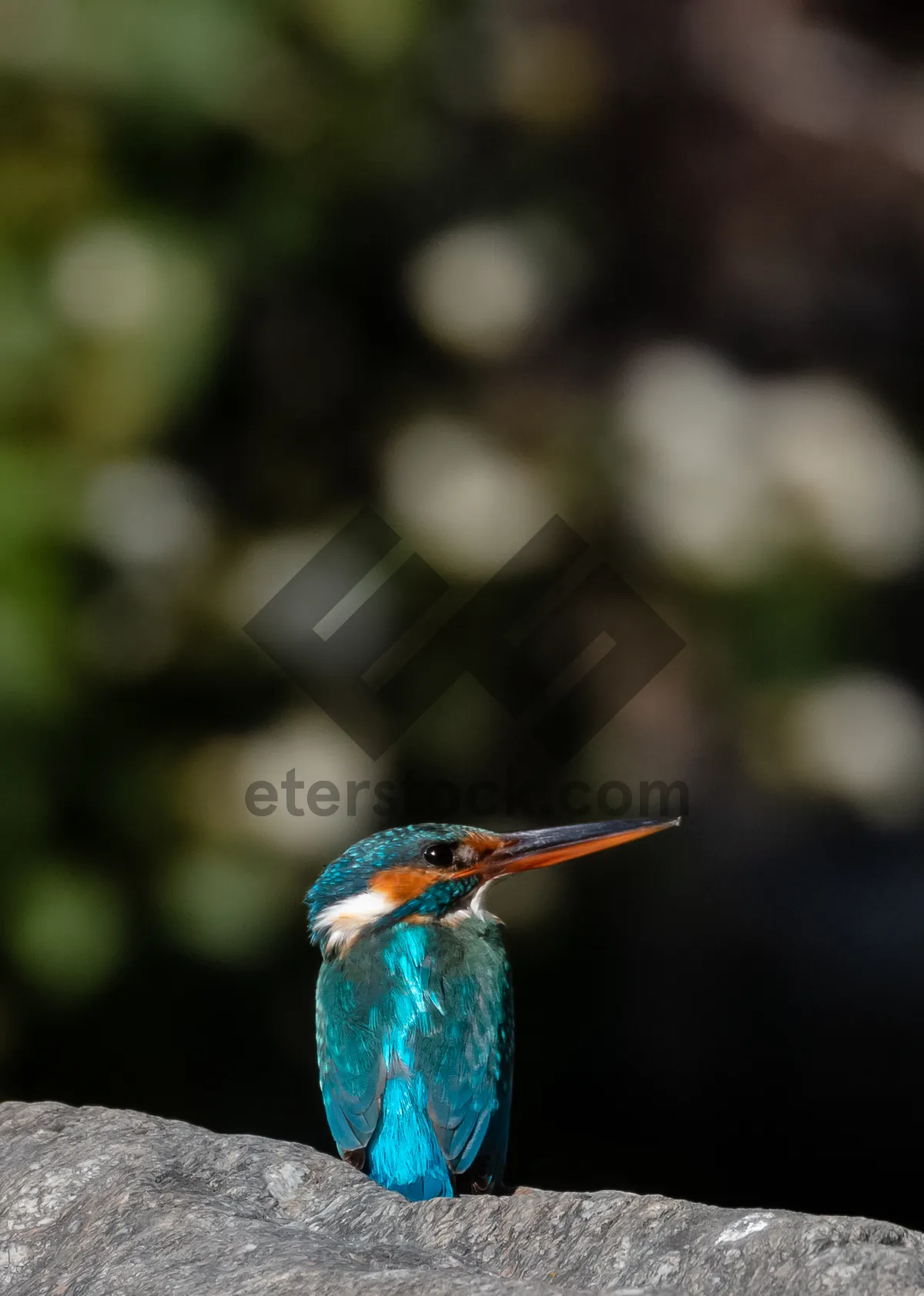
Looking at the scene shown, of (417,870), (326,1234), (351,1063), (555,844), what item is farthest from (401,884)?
(326,1234)

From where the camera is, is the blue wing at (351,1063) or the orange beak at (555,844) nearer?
the blue wing at (351,1063)

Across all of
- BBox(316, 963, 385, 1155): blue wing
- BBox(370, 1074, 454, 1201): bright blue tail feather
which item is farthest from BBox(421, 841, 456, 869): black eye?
BBox(370, 1074, 454, 1201): bright blue tail feather

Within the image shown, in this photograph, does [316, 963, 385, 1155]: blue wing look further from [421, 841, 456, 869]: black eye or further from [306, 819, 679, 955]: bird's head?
[421, 841, 456, 869]: black eye

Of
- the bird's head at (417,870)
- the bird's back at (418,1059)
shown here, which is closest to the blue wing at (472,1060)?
the bird's back at (418,1059)

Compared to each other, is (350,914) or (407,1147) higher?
(350,914)

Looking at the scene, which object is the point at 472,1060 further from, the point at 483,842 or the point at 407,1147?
the point at 483,842

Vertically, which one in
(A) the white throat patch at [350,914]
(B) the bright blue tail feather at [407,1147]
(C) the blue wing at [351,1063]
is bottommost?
(B) the bright blue tail feather at [407,1147]

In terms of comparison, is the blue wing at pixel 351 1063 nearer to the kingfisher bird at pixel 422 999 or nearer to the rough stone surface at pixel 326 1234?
the kingfisher bird at pixel 422 999

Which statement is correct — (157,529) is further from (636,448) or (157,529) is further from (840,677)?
(840,677)
